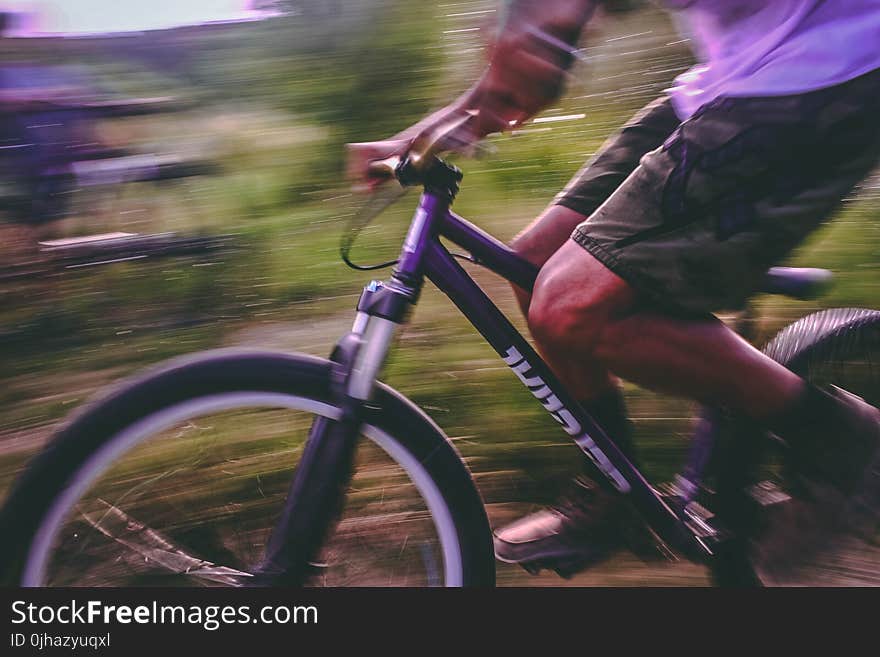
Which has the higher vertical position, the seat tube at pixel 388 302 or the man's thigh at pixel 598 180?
the man's thigh at pixel 598 180

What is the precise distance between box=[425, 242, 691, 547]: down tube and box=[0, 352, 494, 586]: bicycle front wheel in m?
0.23

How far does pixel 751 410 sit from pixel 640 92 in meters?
3.08

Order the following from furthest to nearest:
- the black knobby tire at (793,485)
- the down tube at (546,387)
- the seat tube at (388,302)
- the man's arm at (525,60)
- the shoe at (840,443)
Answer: the black knobby tire at (793,485), the shoe at (840,443), the down tube at (546,387), the seat tube at (388,302), the man's arm at (525,60)

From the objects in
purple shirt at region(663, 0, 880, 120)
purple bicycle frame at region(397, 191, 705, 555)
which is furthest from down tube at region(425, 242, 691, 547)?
purple shirt at region(663, 0, 880, 120)

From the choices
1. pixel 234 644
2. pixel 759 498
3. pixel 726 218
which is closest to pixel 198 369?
pixel 234 644

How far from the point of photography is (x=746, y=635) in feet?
6.32

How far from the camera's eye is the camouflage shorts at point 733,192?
157 cm

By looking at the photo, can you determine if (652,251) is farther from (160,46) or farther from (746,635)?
(160,46)

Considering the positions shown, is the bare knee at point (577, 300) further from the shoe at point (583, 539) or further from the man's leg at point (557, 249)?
the shoe at point (583, 539)

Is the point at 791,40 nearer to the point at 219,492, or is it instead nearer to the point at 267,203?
the point at 219,492

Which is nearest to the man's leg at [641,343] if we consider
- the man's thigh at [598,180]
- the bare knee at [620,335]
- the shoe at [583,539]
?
the bare knee at [620,335]

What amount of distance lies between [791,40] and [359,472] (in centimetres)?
117

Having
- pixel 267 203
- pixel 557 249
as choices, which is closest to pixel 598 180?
pixel 557 249

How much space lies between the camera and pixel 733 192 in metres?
1.60
